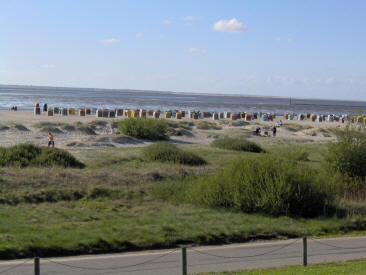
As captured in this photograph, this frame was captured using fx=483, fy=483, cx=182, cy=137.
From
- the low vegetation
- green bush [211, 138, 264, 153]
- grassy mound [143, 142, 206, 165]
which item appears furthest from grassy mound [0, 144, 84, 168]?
green bush [211, 138, 264, 153]

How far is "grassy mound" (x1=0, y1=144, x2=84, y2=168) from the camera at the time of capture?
22125 mm

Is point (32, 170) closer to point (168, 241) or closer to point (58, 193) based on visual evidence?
point (58, 193)

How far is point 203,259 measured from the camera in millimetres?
10844

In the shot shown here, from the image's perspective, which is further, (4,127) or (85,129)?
(85,129)

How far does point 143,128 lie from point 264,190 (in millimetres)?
23277

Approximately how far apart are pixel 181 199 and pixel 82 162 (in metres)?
8.77

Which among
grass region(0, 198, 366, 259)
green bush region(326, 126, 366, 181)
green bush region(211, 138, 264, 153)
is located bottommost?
grass region(0, 198, 366, 259)

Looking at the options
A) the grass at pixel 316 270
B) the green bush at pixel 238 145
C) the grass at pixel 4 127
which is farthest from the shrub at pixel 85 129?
the grass at pixel 316 270

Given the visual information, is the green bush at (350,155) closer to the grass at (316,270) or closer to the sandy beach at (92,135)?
the sandy beach at (92,135)

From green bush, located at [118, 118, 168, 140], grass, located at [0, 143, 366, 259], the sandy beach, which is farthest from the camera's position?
green bush, located at [118, 118, 168, 140]

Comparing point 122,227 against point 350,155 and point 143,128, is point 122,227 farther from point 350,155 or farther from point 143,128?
point 143,128

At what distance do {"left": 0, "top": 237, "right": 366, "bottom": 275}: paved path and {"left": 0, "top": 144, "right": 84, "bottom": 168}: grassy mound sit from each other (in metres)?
12.1

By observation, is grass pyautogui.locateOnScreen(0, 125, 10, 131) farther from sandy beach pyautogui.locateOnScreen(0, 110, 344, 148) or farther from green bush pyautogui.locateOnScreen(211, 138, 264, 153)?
green bush pyautogui.locateOnScreen(211, 138, 264, 153)

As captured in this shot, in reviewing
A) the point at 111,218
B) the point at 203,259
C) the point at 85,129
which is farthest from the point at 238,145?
the point at 203,259
